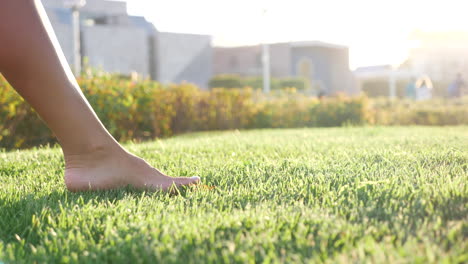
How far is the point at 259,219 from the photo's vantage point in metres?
1.42

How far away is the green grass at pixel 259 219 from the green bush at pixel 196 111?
141 inches

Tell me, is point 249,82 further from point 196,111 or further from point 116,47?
point 196,111

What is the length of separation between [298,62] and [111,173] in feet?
118

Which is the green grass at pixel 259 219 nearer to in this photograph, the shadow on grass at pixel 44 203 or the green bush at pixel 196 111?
the shadow on grass at pixel 44 203

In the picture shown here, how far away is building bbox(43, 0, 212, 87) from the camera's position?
26.7 metres

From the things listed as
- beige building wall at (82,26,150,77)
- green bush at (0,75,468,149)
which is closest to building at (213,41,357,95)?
beige building wall at (82,26,150,77)

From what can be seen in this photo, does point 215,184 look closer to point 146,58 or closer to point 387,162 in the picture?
point 387,162

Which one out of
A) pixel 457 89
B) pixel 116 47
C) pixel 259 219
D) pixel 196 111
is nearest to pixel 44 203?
pixel 259 219

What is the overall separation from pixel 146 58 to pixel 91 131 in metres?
27.7

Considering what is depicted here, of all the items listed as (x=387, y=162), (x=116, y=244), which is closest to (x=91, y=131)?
(x=116, y=244)

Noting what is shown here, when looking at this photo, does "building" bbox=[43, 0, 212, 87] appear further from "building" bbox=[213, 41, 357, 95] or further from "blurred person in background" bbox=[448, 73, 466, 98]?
"blurred person in background" bbox=[448, 73, 466, 98]

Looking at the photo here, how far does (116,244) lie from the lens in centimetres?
131

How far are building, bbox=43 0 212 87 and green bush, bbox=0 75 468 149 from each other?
1780 centimetres

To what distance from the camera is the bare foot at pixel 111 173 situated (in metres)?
1.95
